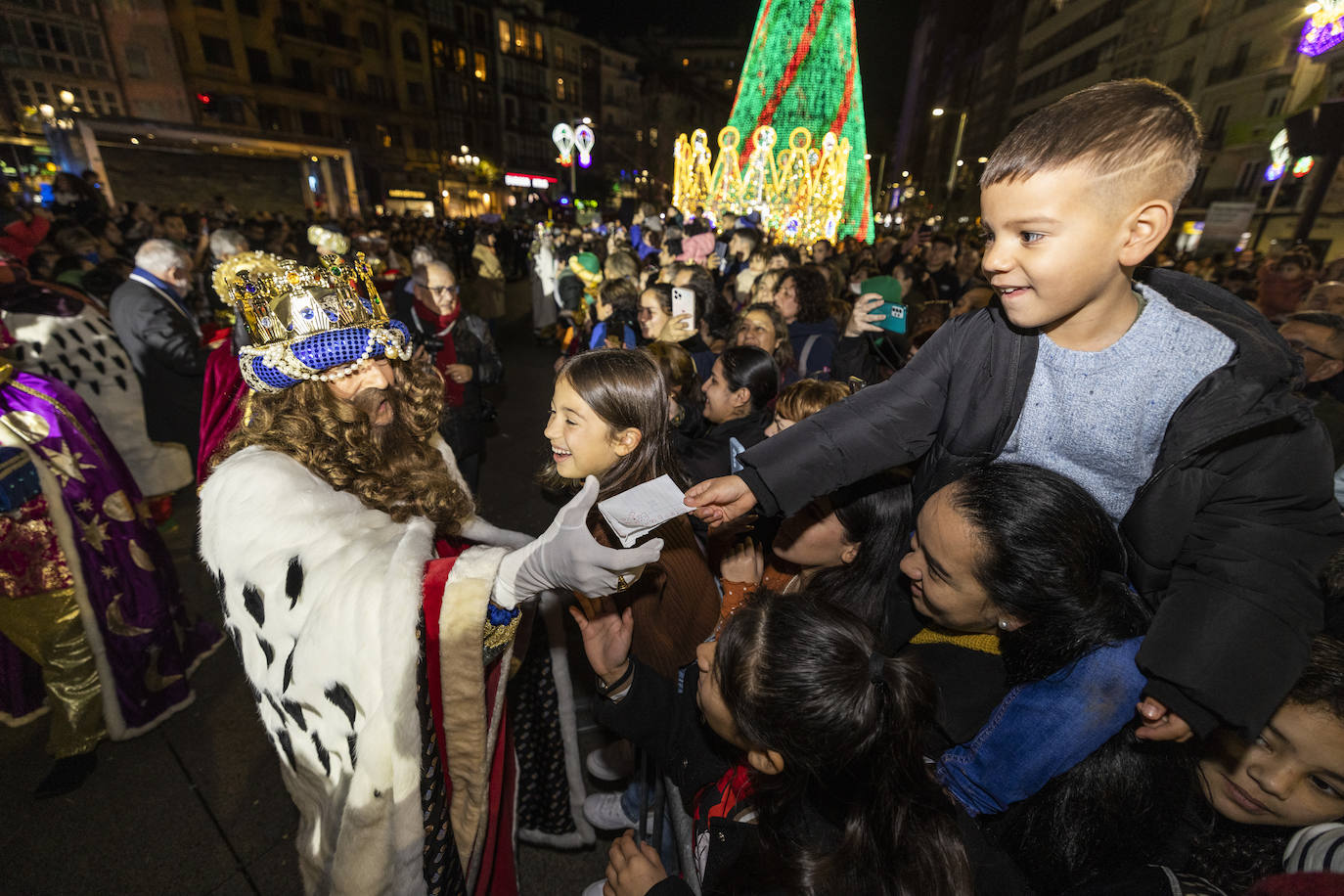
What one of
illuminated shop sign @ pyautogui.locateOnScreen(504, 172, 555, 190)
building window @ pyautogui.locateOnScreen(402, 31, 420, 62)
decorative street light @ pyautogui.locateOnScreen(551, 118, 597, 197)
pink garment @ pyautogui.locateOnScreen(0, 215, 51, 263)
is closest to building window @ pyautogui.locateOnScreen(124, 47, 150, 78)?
building window @ pyautogui.locateOnScreen(402, 31, 420, 62)

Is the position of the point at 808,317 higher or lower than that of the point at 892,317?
lower

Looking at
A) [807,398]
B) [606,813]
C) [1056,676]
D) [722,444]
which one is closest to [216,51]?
[722,444]

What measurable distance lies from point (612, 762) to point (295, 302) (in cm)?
253

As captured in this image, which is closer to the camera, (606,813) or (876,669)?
(876,669)

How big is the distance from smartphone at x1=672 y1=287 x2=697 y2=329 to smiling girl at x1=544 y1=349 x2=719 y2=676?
2.20 m

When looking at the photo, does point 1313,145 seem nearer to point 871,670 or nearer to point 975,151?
point 871,670

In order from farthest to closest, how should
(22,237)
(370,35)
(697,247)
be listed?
1. (370,35)
2. (697,247)
3. (22,237)

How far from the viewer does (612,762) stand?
279cm

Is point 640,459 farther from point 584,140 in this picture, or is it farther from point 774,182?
point 584,140

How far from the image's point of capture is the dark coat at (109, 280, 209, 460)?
13.2 feet

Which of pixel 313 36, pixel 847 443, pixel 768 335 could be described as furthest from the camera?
pixel 313 36

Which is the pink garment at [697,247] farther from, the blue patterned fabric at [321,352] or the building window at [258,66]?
the building window at [258,66]

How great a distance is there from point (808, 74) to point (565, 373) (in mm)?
19559

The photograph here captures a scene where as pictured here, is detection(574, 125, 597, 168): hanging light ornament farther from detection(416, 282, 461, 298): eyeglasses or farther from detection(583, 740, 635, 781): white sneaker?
detection(583, 740, 635, 781): white sneaker
